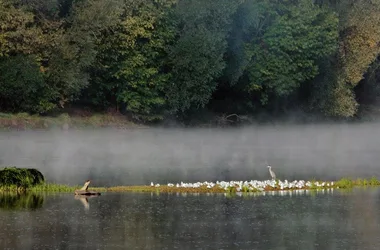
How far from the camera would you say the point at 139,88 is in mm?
79375

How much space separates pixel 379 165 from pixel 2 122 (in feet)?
87.5

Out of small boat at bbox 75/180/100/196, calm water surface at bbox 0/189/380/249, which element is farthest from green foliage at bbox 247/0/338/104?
small boat at bbox 75/180/100/196

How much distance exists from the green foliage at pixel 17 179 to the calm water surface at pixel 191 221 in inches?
53.5

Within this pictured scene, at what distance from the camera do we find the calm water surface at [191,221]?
102ft

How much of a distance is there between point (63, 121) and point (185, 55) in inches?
428

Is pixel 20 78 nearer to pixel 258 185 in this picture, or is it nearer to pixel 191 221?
pixel 258 185

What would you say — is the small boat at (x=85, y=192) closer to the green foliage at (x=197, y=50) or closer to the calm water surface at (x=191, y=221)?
the calm water surface at (x=191, y=221)

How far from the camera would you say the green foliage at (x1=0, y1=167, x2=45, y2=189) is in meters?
42.3

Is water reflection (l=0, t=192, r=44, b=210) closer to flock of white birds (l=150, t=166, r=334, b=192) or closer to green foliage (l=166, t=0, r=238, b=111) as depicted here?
flock of white birds (l=150, t=166, r=334, b=192)

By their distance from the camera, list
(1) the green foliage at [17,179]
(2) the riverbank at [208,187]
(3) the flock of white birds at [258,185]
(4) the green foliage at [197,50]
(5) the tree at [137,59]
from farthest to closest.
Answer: (4) the green foliage at [197,50], (5) the tree at [137,59], (3) the flock of white birds at [258,185], (2) the riverbank at [208,187], (1) the green foliage at [17,179]

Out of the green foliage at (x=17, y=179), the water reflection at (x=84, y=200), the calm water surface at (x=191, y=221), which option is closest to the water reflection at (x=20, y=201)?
the calm water surface at (x=191, y=221)

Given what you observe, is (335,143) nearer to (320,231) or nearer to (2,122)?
(2,122)

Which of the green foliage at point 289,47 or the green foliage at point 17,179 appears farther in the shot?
the green foliage at point 289,47

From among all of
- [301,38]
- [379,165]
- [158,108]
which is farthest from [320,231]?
[301,38]
